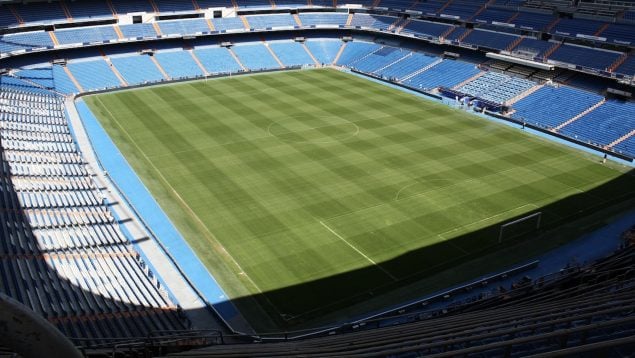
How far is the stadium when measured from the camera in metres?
17.5

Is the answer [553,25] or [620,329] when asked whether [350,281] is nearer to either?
[620,329]

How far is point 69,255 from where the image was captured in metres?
22.4

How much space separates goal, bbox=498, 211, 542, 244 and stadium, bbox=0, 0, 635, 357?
118 mm

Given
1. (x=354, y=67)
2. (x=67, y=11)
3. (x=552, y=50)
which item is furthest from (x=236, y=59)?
(x=552, y=50)

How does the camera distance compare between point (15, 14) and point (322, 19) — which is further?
point (322, 19)

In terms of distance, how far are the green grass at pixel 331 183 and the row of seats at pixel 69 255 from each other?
3.57 metres

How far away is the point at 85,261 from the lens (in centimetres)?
2238

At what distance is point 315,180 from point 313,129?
10349 mm

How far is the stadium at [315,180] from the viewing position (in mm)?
17500

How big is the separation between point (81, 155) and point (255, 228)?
51.7 feet

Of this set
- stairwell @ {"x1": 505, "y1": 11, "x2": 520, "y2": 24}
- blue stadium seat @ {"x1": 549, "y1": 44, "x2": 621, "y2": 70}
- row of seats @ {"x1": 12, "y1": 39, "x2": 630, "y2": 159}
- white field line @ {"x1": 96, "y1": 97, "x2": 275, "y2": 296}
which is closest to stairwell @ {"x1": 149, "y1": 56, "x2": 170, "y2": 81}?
row of seats @ {"x1": 12, "y1": 39, "x2": 630, "y2": 159}

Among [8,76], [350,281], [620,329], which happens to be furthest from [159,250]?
[8,76]

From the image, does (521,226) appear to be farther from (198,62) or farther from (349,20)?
(349,20)

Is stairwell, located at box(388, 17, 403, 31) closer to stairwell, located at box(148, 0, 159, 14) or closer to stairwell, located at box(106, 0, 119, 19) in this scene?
stairwell, located at box(148, 0, 159, 14)
